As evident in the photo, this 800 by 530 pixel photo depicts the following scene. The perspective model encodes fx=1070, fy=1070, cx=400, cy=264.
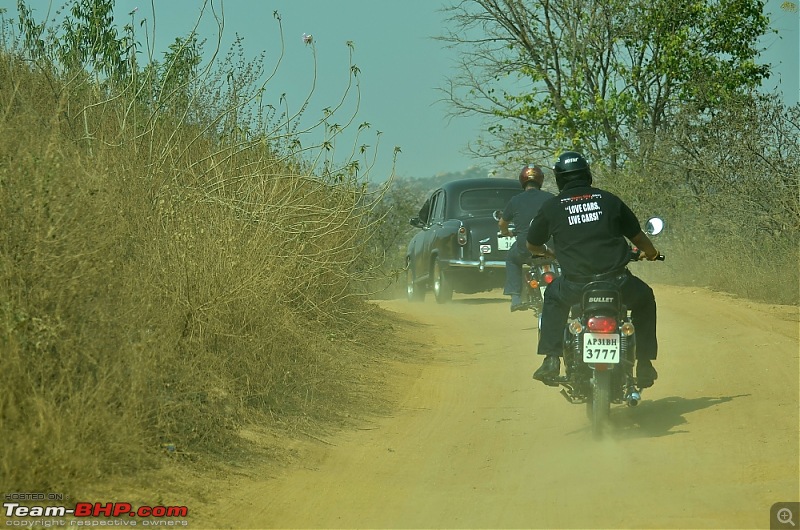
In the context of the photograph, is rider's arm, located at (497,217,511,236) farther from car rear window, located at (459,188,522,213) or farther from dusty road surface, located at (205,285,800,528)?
car rear window, located at (459,188,522,213)

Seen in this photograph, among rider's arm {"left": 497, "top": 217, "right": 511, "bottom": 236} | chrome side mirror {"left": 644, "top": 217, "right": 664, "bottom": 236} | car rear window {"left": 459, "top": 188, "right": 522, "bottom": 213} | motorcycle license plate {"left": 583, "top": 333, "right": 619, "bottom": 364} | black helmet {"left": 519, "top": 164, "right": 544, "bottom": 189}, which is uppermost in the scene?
car rear window {"left": 459, "top": 188, "right": 522, "bottom": 213}

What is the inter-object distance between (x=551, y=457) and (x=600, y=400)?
0.51 m

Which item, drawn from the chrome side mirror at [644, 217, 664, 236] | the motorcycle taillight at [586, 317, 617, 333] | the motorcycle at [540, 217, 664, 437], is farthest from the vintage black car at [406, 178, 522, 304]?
the motorcycle taillight at [586, 317, 617, 333]

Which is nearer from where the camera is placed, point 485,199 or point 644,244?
point 644,244

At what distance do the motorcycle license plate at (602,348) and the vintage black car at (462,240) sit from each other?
791 centimetres

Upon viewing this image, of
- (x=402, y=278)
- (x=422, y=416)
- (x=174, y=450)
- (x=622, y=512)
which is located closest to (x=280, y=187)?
(x=422, y=416)

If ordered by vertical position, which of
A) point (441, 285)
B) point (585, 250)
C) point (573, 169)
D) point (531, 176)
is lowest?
point (441, 285)

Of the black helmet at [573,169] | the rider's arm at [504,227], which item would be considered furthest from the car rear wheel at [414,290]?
the black helmet at [573,169]

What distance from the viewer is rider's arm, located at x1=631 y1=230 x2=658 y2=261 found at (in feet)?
24.7

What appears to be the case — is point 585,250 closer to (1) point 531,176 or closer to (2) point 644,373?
(2) point 644,373

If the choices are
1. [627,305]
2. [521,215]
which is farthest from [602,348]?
[521,215]

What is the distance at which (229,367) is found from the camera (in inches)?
305

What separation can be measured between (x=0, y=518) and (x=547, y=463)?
340cm

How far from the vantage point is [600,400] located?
7.16 m
